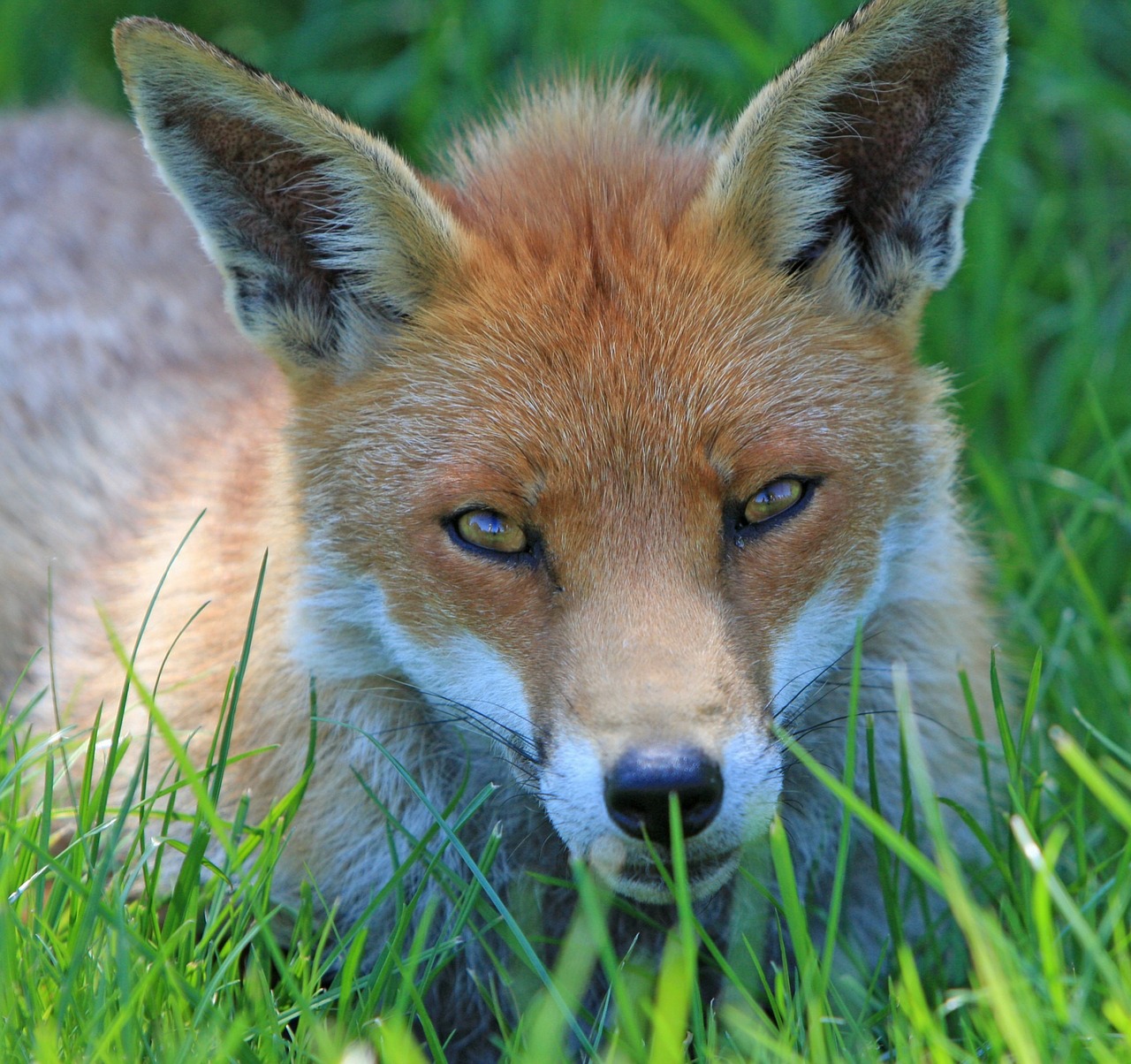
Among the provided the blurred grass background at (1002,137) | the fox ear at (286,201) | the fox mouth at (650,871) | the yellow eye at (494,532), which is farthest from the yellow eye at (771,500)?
the blurred grass background at (1002,137)

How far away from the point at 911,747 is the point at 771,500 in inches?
25.4

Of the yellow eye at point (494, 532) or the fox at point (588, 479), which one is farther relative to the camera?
the yellow eye at point (494, 532)

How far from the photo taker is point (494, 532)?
2918 mm

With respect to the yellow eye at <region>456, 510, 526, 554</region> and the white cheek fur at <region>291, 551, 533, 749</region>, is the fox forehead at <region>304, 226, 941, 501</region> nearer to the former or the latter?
the yellow eye at <region>456, 510, 526, 554</region>

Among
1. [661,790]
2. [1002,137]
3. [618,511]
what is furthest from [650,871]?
[1002,137]

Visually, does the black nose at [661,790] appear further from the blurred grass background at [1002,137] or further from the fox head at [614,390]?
the blurred grass background at [1002,137]

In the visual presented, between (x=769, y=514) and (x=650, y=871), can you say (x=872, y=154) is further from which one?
(x=650, y=871)

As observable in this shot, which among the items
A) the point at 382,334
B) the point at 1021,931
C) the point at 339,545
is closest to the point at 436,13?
the point at 382,334

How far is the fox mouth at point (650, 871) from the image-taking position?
2645 millimetres

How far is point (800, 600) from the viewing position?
2959mm

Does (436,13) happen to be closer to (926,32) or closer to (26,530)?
(26,530)

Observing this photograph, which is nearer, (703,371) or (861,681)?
(703,371)

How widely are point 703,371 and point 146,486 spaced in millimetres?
2176

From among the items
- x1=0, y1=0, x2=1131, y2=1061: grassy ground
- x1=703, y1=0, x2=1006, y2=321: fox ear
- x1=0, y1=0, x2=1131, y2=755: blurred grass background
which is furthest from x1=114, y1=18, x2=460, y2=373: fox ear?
x1=0, y1=0, x2=1131, y2=755: blurred grass background
